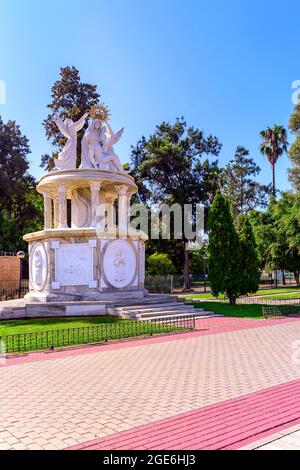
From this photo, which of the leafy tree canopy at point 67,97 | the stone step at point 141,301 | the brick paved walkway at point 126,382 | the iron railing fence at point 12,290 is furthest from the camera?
the leafy tree canopy at point 67,97

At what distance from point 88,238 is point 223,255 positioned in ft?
28.5

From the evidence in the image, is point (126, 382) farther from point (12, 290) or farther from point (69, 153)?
point (12, 290)

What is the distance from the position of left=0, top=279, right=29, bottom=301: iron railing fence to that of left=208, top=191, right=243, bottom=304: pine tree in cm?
1288

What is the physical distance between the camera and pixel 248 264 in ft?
84.8

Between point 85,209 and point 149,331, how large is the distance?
10542 mm

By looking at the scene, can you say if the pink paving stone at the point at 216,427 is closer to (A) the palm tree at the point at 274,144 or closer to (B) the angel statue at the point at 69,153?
(B) the angel statue at the point at 69,153

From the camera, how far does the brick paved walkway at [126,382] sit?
612 cm

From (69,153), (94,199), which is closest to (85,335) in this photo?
(94,199)

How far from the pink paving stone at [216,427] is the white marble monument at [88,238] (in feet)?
45.4

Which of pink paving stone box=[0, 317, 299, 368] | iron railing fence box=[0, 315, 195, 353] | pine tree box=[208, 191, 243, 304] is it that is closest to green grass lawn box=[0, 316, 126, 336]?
iron railing fence box=[0, 315, 195, 353]

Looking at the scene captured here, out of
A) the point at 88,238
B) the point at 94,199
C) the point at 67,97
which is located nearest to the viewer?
the point at 88,238

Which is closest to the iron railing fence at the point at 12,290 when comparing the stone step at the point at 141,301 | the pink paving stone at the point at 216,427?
the stone step at the point at 141,301

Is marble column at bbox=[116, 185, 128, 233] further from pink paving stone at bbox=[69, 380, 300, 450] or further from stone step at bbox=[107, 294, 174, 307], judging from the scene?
pink paving stone at bbox=[69, 380, 300, 450]
